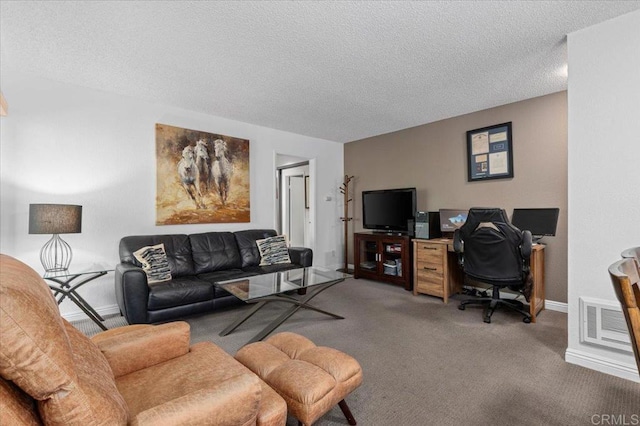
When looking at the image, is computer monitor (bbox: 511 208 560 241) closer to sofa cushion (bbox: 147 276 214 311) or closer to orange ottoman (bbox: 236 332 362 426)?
orange ottoman (bbox: 236 332 362 426)

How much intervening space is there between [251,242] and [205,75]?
2.14 metres

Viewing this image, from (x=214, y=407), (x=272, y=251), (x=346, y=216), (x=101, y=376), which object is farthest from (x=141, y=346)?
(x=346, y=216)

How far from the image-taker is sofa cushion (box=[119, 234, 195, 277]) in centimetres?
329

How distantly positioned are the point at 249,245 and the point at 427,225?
2.44 meters

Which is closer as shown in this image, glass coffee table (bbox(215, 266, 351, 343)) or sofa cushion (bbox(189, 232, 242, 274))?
glass coffee table (bbox(215, 266, 351, 343))

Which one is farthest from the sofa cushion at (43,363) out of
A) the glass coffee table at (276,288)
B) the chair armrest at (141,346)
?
the glass coffee table at (276,288)

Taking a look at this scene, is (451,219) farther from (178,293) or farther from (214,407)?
(214,407)

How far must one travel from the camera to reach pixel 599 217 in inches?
83.6

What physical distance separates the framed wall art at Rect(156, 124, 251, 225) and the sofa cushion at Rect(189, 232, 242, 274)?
315mm

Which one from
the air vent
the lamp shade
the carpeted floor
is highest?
the lamp shade

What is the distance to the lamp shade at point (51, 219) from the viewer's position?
260 cm

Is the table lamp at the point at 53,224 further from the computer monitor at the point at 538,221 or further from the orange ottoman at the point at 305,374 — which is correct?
the computer monitor at the point at 538,221

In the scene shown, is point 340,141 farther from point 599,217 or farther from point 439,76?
point 599,217

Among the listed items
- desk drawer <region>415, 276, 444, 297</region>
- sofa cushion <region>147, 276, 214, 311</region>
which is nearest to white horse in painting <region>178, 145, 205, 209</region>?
sofa cushion <region>147, 276, 214, 311</region>
